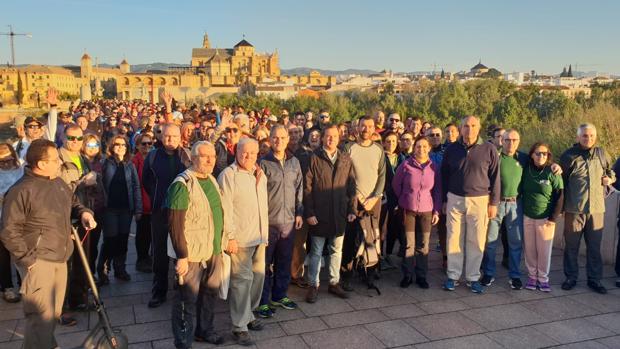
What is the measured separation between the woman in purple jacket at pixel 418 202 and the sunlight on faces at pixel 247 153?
6.76 ft

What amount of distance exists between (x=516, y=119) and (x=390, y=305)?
28.6m

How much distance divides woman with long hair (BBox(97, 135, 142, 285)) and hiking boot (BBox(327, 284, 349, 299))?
233 cm

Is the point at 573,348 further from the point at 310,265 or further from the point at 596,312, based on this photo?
the point at 310,265

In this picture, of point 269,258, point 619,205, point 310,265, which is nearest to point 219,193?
point 269,258

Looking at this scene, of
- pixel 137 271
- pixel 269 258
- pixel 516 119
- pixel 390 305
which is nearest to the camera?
pixel 269 258

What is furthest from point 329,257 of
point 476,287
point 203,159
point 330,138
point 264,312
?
point 203,159

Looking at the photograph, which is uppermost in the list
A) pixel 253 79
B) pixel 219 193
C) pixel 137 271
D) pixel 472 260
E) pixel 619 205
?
pixel 253 79

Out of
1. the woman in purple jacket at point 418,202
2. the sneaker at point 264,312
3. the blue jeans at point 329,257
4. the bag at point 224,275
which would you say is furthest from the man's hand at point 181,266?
the woman in purple jacket at point 418,202

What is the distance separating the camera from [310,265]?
5070 mm

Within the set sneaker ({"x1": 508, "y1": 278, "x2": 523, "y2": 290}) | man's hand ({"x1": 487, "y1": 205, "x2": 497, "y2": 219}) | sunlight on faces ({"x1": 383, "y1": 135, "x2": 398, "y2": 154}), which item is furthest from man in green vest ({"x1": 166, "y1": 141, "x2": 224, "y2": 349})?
sneaker ({"x1": 508, "y1": 278, "x2": 523, "y2": 290})

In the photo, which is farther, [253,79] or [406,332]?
[253,79]

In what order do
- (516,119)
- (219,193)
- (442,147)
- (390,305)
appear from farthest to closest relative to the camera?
(516,119) < (442,147) < (390,305) < (219,193)

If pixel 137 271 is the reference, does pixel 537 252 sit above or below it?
above

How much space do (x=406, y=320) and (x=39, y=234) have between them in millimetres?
3203
